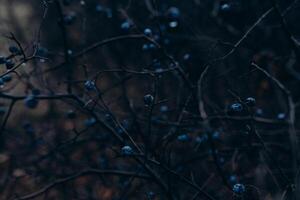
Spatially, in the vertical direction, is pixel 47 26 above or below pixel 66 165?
above

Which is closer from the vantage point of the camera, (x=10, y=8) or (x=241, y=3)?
(x=241, y=3)

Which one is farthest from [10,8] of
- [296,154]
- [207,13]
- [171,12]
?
[296,154]

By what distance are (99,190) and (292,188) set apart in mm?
2629

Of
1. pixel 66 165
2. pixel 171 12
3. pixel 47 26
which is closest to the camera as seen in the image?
pixel 171 12

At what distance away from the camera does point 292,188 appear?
2566 millimetres

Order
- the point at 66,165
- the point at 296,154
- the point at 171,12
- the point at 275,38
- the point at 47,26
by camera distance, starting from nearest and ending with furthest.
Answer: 1. the point at 296,154
2. the point at 171,12
3. the point at 66,165
4. the point at 275,38
5. the point at 47,26

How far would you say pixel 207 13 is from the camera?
5.38 meters

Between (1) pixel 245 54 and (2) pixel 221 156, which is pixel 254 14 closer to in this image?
(1) pixel 245 54

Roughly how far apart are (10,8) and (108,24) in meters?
2.03

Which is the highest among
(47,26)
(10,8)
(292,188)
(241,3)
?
(10,8)

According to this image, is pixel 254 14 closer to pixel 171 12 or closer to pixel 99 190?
pixel 171 12

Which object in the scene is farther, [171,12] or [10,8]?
[10,8]

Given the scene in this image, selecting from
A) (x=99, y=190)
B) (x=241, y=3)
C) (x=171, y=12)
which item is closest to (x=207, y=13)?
(x=241, y=3)

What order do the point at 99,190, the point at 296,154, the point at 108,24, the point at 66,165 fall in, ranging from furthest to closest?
the point at 108,24, the point at 99,190, the point at 66,165, the point at 296,154
